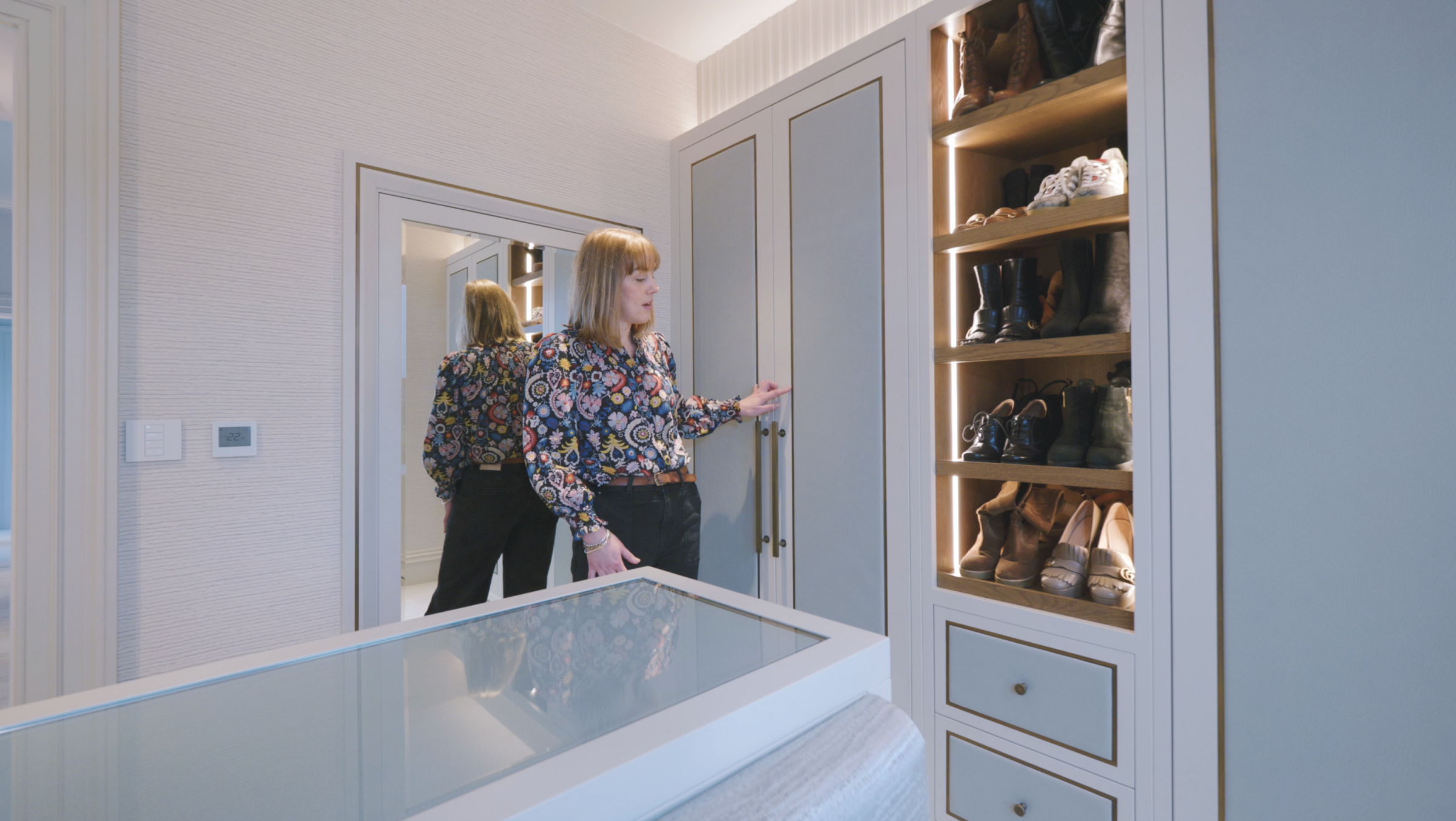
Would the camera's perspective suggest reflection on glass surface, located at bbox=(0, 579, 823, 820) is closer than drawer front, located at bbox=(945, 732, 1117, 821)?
Yes

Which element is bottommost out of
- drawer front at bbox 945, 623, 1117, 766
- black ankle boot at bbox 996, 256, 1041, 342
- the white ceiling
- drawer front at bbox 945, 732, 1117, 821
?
drawer front at bbox 945, 732, 1117, 821

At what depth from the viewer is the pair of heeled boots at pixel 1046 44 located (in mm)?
1468

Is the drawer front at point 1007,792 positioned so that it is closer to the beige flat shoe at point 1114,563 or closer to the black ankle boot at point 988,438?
the beige flat shoe at point 1114,563

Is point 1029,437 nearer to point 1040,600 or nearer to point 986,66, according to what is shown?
point 1040,600

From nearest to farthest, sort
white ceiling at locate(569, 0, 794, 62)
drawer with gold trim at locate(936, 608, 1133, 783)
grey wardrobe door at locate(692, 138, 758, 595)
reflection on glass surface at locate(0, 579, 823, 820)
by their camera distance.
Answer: reflection on glass surface at locate(0, 579, 823, 820) → drawer with gold trim at locate(936, 608, 1133, 783) → grey wardrobe door at locate(692, 138, 758, 595) → white ceiling at locate(569, 0, 794, 62)

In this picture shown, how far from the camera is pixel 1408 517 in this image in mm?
1103

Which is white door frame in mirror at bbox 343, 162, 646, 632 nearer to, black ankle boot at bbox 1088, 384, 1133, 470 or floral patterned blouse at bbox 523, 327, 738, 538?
floral patterned blouse at bbox 523, 327, 738, 538

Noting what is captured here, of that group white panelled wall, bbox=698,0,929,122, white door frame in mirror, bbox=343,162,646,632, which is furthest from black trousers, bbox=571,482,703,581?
white panelled wall, bbox=698,0,929,122

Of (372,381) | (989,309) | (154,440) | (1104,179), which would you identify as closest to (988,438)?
(989,309)

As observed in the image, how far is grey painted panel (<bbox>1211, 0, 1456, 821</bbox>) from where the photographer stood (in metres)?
1.08

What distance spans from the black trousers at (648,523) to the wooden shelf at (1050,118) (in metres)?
1.15

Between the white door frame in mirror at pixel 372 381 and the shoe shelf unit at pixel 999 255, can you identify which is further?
the white door frame in mirror at pixel 372 381

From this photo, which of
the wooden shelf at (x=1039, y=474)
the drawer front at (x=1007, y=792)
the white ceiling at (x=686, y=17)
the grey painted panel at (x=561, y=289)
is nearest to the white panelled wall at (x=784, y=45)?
the white ceiling at (x=686, y=17)

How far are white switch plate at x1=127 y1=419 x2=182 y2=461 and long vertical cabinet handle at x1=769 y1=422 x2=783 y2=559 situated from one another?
60.0 inches
